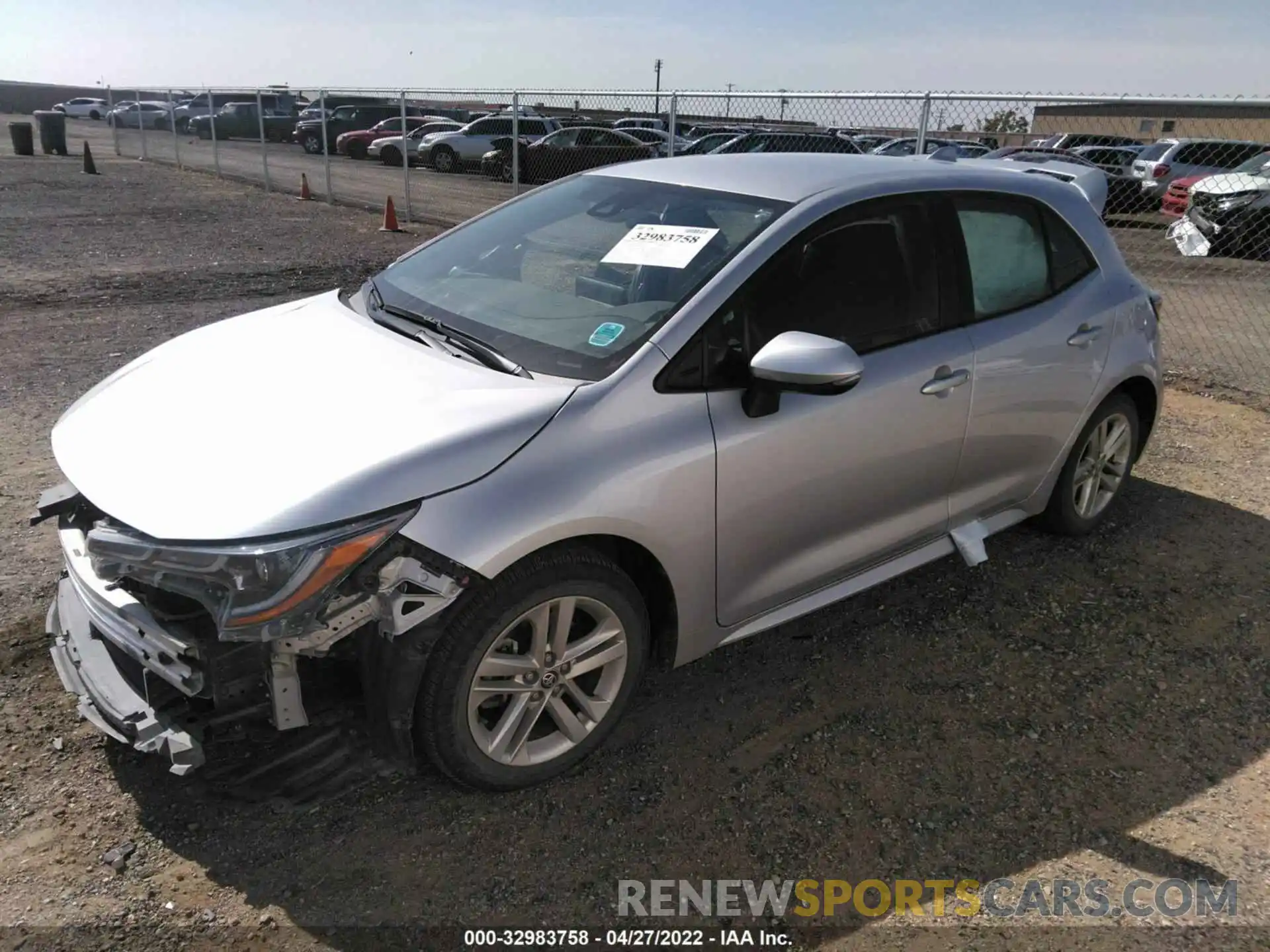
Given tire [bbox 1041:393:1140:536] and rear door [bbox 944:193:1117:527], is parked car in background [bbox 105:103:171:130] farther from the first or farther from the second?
tire [bbox 1041:393:1140:536]

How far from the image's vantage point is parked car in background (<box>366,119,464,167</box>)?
27047 mm

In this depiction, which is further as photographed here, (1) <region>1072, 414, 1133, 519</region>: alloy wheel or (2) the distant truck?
(2) the distant truck

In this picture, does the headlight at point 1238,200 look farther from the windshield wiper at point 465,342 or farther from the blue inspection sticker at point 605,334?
the windshield wiper at point 465,342

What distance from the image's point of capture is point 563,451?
2551 mm

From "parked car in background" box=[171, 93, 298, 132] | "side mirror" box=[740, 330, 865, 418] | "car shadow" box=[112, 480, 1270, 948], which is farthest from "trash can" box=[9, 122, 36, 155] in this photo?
"side mirror" box=[740, 330, 865, 418]

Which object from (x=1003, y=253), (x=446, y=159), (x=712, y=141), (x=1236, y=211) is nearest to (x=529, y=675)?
(x=1003, y=253)

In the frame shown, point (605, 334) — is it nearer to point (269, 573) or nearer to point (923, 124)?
point (269, 573)

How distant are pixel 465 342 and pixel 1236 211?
14253 millimetres

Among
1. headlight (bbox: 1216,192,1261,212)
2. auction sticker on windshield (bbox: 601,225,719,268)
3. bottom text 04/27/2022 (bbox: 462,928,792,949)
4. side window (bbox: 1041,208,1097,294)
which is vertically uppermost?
auction sticker on windshield (bbox: 601,225,719,268)

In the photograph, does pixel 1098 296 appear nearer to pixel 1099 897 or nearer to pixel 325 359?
pixel 1099 897

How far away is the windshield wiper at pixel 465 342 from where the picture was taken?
9.28ft

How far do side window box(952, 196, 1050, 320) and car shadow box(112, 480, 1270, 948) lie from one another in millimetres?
1260

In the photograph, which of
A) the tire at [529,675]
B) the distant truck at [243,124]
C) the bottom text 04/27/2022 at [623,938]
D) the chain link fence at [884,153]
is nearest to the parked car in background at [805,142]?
the chain link fence at [884,153]

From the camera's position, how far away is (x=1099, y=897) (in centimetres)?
253
